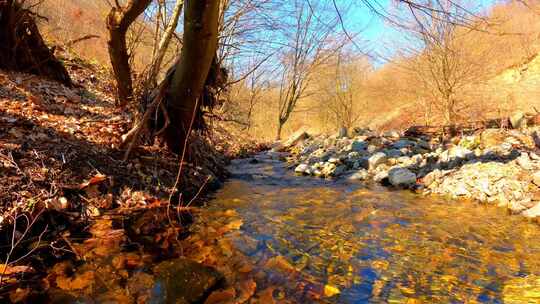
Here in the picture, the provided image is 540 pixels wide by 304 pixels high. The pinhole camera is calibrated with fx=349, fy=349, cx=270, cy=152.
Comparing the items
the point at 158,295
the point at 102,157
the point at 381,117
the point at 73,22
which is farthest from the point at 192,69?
the point at 381,117

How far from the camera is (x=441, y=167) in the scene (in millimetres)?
6551

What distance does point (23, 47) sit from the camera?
5.56 meters

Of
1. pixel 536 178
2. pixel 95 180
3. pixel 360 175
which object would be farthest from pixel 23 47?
pixel 536 178

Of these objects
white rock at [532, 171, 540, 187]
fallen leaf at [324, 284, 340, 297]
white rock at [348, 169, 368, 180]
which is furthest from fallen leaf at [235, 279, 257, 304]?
white rock at [348, 169, 368, 180]

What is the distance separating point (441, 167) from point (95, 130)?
5.83 meters

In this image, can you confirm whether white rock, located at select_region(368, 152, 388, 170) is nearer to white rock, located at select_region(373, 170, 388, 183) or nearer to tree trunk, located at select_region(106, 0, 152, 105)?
white rock, located at select_region(373, 170, 388, 183)

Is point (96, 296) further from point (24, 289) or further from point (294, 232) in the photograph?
point (294, 232)

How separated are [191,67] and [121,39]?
247 centimetres

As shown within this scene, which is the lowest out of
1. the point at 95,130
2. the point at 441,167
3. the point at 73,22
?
the point at 441,167

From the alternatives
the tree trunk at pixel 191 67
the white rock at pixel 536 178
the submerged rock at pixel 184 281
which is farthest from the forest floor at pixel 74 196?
the white rock at pixel 536 178

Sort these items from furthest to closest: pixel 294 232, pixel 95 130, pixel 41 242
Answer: pixel 95 130
pixel 294 232
pixel 41 242

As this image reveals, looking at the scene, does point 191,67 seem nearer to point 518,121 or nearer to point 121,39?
point 121,39

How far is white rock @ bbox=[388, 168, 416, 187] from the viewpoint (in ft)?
20.1

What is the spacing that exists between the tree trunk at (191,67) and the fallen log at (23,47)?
116 inches
